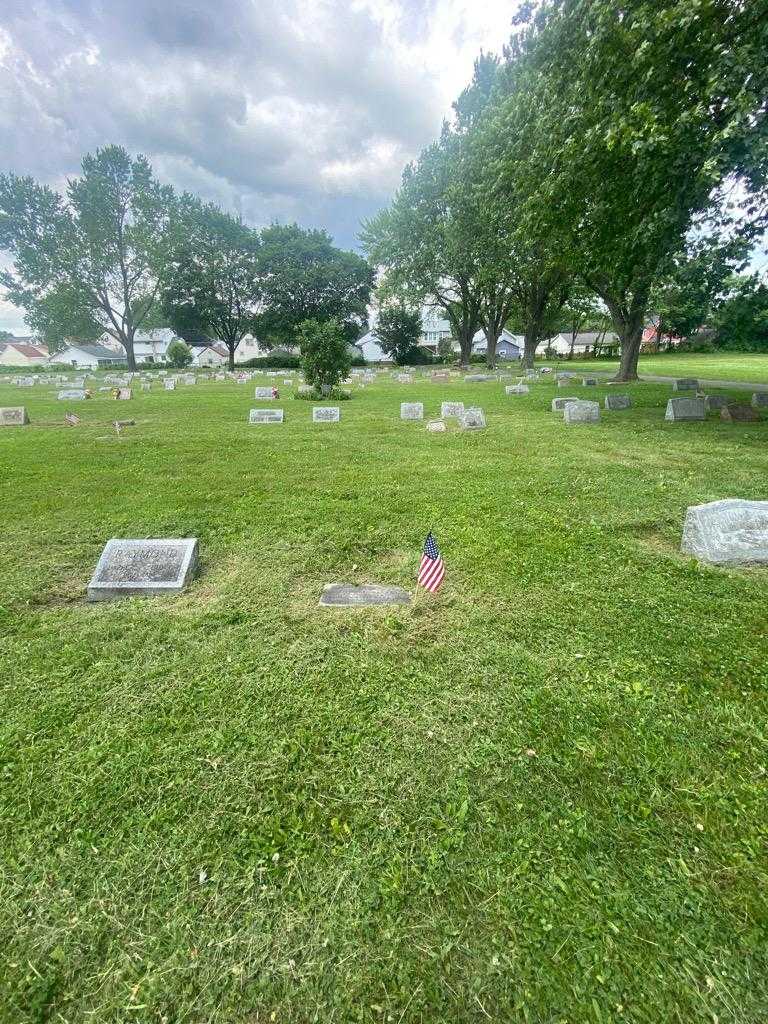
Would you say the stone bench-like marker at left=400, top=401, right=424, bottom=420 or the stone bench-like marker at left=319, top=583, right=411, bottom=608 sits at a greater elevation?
the stone bench-like marker at left=400, top=401, right=424, bottom=420

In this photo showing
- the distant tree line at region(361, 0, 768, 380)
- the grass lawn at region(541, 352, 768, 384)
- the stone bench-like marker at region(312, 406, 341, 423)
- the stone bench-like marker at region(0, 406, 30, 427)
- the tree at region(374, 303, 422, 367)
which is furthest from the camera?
the tree at region(374, 303, 422, 367)

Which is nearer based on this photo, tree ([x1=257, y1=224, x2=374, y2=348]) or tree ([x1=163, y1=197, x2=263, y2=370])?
tree ([x1=163, y1=197, x2=263, y2=370])

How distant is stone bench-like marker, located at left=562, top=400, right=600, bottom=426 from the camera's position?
12.6 m

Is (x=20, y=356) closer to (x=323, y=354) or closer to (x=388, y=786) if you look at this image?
(x=323, y=354)

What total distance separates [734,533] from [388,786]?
423 cm

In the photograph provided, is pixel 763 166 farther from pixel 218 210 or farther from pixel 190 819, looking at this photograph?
pixel 218 210

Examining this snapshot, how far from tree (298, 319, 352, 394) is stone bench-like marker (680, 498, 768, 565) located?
1703 cm

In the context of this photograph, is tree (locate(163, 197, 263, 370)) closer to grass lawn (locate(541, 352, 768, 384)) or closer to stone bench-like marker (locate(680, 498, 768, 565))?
grass lawn (locate(541, 352, 768, 384))

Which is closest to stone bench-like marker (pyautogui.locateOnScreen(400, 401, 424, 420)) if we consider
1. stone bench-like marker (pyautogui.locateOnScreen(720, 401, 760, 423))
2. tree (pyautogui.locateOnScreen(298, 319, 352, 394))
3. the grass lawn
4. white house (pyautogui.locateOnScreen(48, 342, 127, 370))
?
tree (pyautogui.locateOnScreen(298, 319, 352, 394))

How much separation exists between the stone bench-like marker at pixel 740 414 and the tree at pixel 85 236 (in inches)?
1831

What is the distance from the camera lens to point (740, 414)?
38.4 ft

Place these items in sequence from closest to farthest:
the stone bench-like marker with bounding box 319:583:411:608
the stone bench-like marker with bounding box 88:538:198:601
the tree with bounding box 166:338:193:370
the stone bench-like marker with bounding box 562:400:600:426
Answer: the stone bench-like marker with bounding box 319:583:411:608
the stone bench-like marker with bounding box 88:538:198:601
the stone bench-like marker with bounding box 562:400:600:426
the tree with bounding box 166:338:193:370

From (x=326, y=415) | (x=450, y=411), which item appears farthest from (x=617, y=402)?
(x=326, y=415)

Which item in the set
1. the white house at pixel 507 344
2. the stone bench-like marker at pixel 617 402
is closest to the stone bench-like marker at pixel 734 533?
the stone bench-like marker at pixel 617 402
